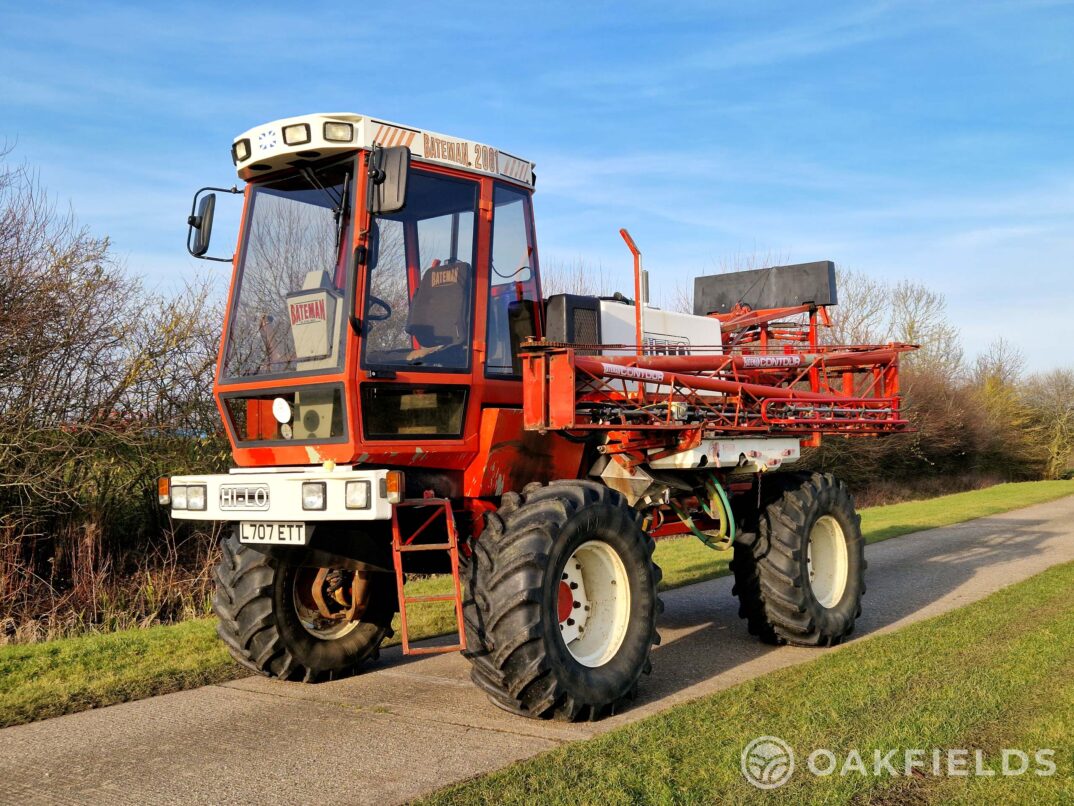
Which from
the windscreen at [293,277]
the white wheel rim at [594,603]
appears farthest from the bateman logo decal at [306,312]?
the white wheel rim at [594,603]

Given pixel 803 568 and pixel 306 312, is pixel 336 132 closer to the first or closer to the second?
pixel 306 312

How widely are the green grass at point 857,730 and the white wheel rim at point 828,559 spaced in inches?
27.6

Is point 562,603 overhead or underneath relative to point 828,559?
overhead

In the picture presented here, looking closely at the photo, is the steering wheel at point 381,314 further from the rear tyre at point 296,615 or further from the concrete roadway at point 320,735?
the concrete roadway at point 320,735

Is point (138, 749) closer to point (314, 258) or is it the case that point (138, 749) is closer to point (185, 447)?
point (314, 258)

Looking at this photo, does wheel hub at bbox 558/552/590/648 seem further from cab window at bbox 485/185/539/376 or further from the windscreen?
the windscreen

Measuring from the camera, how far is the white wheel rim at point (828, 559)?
27.9 feet

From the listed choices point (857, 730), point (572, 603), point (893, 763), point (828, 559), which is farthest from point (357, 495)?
point (828, 559)

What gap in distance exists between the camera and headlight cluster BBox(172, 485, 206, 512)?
6.43m

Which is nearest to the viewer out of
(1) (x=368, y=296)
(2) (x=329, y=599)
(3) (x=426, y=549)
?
(3) (x=426, y=549)

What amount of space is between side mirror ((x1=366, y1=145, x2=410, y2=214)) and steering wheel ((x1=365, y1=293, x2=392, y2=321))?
0.56 meters

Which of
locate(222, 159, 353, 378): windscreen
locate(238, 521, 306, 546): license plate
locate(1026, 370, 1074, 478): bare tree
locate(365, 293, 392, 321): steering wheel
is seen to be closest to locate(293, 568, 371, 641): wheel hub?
locate(238, 521, 306, 546): license plate

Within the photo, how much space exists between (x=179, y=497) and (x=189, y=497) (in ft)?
0.34

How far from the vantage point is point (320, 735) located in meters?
5.58
